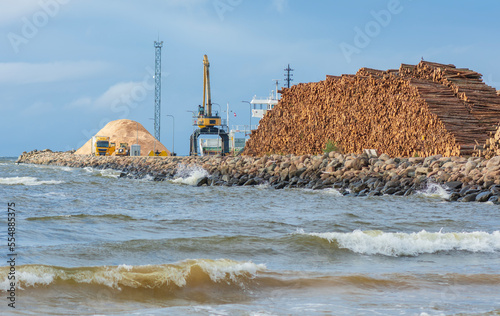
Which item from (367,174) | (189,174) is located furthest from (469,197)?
(189,174)

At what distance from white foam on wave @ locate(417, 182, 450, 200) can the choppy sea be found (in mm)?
2171

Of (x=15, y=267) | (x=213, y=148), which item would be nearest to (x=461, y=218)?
(x=15, y=267)

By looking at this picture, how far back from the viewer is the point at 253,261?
27.5 feet

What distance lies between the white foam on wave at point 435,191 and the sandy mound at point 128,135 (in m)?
68.1

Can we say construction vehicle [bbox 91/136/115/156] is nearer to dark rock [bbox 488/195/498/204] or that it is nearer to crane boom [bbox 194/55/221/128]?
crane boom [bbox 194/55/221/128]

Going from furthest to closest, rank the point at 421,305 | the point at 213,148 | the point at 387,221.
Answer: the point at 213,148 → the point at 387,221 → the point at 421,305

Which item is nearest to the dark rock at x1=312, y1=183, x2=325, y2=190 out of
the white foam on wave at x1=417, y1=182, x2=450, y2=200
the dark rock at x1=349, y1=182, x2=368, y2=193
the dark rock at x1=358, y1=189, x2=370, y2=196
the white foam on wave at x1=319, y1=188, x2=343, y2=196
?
the white foam on wave at x1=319, y1=188, x2=343, y2=196

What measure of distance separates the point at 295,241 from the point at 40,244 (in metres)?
4.30

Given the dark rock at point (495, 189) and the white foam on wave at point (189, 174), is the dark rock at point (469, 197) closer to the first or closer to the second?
the dark rock at point (495, 189)

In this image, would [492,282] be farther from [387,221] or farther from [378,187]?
[378,187]

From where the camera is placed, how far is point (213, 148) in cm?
6331

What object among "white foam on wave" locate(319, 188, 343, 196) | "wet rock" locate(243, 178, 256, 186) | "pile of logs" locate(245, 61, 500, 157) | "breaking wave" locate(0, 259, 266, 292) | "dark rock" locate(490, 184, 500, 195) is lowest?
"breaking wave" locate(0, 259, 266, 292)

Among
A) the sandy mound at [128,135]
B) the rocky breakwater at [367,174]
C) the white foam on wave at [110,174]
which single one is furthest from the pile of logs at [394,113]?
the sandy mound at [128,135]

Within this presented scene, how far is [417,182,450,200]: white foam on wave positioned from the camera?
1734 centimetres
